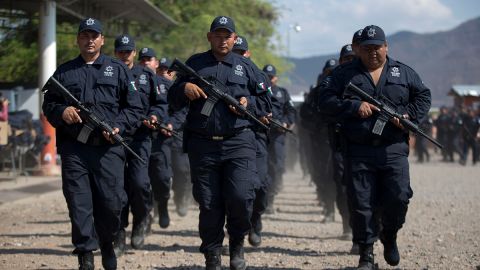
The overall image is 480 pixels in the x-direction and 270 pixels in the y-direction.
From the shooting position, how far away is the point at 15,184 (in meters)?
17.2

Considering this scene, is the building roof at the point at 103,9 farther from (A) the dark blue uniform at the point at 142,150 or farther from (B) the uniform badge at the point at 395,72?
(B) the uniform badge at the point at 395,72

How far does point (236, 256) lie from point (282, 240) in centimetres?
253

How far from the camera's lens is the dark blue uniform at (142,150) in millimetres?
8602

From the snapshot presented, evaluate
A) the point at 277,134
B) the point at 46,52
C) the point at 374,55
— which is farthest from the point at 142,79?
the point at 46,52

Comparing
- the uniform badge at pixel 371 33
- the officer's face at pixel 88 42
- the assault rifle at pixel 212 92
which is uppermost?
the uniform badge at pixel 371 33

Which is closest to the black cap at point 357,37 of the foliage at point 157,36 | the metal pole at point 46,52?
the metal pole at point 46,52

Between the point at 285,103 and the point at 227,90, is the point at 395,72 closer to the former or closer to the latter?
the point at 227,90

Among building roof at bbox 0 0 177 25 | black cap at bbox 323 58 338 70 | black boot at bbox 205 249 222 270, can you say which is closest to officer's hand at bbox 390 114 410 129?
black boot at bbox 205 249 222 270

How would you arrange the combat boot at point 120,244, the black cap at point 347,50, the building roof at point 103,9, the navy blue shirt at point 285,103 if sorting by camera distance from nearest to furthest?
the combat boot at point 120,244, the black cap at point 347,50, the navy blue shirt at point 285,103, the building roof at point 103,9

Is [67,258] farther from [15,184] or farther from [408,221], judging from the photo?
[15,184]

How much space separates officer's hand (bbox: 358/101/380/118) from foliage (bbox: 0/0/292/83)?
16881 mm

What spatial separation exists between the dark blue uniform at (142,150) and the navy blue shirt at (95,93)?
5.31ft

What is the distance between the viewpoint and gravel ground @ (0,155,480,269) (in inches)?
315

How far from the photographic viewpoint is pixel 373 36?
7043 millimetres
